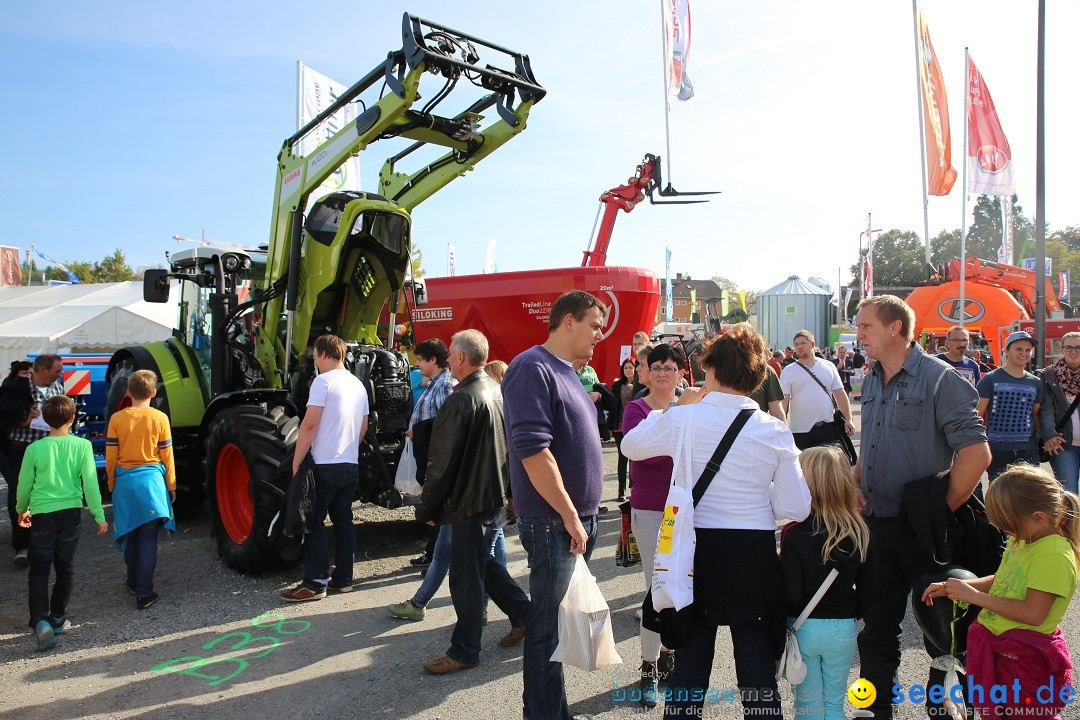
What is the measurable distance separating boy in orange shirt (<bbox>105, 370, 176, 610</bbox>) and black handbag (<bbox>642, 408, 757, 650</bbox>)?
3.84 metres

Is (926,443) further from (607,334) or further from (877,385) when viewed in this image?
(607,334)

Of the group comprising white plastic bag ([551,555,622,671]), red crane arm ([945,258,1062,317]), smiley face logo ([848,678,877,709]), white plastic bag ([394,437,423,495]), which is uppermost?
red crane arm ([945,258,1062,317])

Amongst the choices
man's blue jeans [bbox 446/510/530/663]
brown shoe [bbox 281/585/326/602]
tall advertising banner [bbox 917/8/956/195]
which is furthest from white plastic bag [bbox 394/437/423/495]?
tall advertising banner [bbox 917/8/956/195]

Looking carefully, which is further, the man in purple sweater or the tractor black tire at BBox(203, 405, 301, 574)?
the tractor black tire at BBox(203, 405, 301, 574)

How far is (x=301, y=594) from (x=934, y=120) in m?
17.7

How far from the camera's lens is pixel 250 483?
5.16m

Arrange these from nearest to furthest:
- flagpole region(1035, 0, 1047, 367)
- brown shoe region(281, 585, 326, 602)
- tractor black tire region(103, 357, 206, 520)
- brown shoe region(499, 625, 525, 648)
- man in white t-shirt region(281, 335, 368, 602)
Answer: brown shoe region(499, 625, 525, 648), man in white t-shirt region(281, 335, 368, 602), brown shoe region(281, 585, 326, 602), tractor black tire region(103, 357, 206, 520), flagpole region(1035, 0, 1047, 367)

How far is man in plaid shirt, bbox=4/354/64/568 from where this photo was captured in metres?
6.04

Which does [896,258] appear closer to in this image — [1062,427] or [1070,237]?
[1070,237]

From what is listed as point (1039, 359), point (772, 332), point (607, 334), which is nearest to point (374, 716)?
point (607, 334)

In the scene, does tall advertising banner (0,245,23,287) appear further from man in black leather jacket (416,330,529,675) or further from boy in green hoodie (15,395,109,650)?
man in black leather jacket (416,330,529,675)

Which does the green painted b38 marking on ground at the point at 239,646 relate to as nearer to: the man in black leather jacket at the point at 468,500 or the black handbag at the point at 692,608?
the man in black leather jacket at the point at 468,500

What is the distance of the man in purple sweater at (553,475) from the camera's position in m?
2.88

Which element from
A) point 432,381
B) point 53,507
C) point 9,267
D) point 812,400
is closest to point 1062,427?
point 812,400
